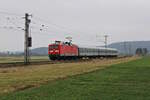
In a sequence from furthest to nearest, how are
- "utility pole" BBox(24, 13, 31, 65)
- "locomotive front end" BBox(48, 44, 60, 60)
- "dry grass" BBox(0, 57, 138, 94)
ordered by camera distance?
"locomotive front end" BBox(48, 44, 60, 60)
"utility pole" BBox(24, 13, 31, 65)
"dry grass" BBox(0, 57, 138, 94)

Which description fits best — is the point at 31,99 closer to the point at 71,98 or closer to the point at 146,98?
the point at 71,98

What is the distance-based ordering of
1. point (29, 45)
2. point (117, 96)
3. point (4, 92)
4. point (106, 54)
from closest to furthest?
1. point (117, 96)
2. point (4, 92)
3. point (29, 45)
4. point (106, 54)

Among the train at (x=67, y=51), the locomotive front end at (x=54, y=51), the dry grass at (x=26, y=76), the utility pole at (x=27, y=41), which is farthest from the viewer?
the train at (x=67, y=51)

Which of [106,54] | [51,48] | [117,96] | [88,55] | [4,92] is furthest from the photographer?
[106,54]

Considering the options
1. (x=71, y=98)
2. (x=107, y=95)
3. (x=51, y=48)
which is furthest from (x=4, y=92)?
(x=51, y=48)

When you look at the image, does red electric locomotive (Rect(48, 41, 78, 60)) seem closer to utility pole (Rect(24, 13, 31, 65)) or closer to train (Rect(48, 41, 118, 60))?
train (Rect(48, 41, 118, 60))

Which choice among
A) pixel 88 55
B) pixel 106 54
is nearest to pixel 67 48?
pixel 88 55

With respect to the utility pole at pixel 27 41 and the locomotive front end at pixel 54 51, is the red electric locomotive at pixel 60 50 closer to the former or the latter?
the locomotive front end at pixel 54 51

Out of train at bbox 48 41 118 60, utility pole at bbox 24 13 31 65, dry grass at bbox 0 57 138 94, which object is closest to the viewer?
dry grass at bbox 0 57 138 94

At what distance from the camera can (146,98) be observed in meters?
12.9

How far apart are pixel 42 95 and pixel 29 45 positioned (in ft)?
98.0

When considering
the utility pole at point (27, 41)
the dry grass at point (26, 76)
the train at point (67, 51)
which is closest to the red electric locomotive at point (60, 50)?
the train at point (67, 51)

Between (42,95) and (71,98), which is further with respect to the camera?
(42,95)

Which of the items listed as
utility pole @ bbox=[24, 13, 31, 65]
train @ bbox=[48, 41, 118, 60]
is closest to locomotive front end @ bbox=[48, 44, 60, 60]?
train @ bbox=[48, 41, 118, 60]
